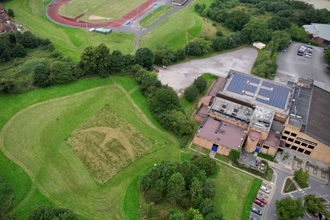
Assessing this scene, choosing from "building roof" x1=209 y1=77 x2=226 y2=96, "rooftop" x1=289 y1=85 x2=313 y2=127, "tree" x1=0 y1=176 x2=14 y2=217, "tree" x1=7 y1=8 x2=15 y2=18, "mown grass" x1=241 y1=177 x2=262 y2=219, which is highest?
"tree" x1=7 y1=8 x2=15 y2=18

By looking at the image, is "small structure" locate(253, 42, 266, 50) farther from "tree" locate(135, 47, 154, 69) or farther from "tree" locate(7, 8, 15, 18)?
"tree" locate(7, 8, 15, 18)

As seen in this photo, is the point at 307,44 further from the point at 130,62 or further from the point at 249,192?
the point at 249,192

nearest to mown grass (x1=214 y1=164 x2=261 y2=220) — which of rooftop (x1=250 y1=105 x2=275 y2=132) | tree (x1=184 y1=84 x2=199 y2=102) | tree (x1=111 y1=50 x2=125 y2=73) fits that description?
rooftop (x1=250 y1=105 x2=275 y2=132)

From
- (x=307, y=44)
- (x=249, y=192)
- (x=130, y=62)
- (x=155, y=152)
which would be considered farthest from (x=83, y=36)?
(x=307, y=44)

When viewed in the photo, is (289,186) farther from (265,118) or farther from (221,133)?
(221,133)

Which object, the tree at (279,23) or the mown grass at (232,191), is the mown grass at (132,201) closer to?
the mown grass at (232,191)

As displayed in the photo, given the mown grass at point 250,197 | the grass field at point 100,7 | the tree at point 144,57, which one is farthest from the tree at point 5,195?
the grass field at point 100,7

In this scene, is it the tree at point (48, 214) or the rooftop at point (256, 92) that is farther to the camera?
the rooftop at point (256, 92)

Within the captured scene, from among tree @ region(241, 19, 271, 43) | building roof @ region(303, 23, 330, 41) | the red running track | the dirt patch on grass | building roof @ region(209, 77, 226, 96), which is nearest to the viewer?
the dirt patch on grass
